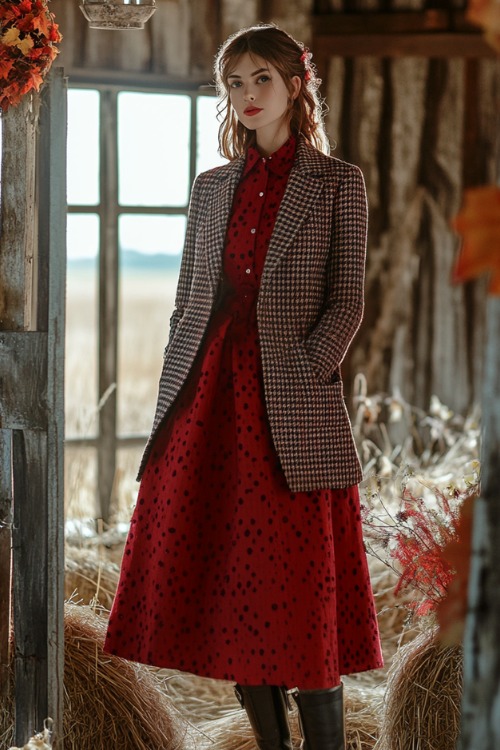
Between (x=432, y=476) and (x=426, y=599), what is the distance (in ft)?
5.74

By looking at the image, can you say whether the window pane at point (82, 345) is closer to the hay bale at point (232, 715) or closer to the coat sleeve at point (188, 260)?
the hay bale at point (232, 715)

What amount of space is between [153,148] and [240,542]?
267cm

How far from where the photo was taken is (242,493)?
2.53 meters

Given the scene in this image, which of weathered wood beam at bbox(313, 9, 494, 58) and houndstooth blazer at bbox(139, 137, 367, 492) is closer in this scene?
houndstooth blazer at bbox(139, 137, 367, 492)

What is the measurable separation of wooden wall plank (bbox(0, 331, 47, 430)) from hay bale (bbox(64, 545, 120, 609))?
135cm

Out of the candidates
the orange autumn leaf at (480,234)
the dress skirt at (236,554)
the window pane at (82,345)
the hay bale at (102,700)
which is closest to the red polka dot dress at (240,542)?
the dress skirt at (236,554)

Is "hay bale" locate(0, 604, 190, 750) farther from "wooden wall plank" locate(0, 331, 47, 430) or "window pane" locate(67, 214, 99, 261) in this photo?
"window pane" locate(67, 214, 99, 261)

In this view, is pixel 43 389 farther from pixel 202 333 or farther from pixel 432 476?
pixel 432 476

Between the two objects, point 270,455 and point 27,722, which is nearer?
point 270,455

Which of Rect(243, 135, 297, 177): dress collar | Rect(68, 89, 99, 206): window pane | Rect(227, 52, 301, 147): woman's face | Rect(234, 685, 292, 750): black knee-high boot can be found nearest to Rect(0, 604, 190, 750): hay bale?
Rect(234, 685, 292, 750): black knee-high boot

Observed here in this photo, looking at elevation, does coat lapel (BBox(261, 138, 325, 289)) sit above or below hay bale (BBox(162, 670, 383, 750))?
above

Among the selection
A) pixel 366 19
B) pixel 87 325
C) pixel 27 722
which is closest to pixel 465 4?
pixel 366 19

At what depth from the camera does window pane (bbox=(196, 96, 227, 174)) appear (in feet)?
15.4

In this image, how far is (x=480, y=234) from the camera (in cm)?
136
